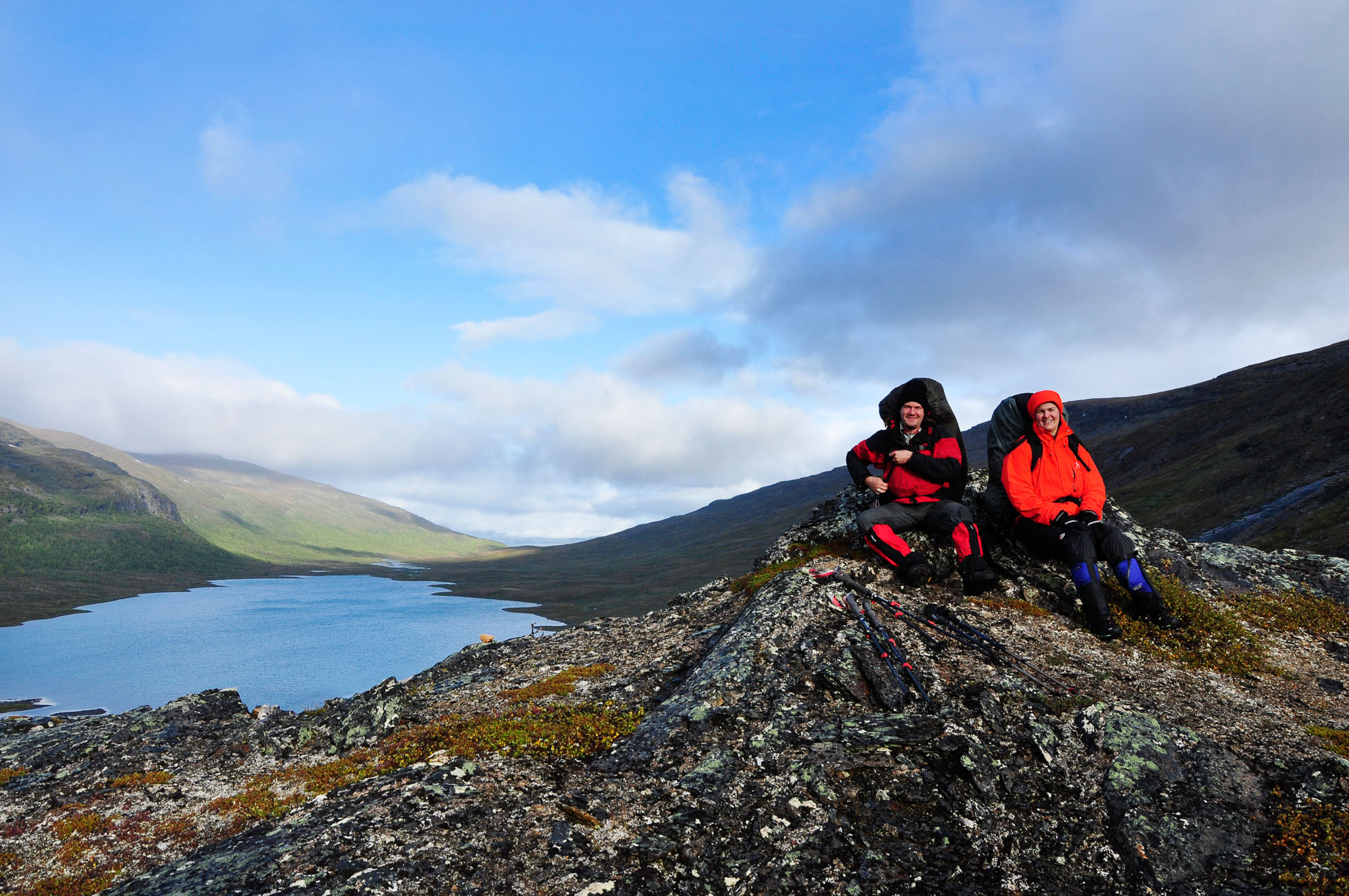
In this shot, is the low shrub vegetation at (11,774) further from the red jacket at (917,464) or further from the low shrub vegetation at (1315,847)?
the low shrub vegetation at (1315,847)

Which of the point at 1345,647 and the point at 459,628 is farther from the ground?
the point at 1345,647

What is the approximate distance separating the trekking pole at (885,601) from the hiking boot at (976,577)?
1.83 metres

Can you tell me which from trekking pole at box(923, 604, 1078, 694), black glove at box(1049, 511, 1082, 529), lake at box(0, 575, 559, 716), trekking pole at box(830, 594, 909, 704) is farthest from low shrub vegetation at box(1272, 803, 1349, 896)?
lake at box(0, 575, 559, 716)

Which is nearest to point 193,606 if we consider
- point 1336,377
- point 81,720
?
point 81,720

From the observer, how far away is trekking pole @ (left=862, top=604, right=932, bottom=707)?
8203 mm

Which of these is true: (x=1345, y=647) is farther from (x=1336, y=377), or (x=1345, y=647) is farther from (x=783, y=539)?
(x=1336, y=377)

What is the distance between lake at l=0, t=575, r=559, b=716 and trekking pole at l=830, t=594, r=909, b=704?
6512 centimetres

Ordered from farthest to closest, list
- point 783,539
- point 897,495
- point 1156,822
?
point 783,539, point 897,495, point 1156,822

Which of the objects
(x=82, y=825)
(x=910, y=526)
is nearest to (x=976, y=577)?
(x=910, y=526)

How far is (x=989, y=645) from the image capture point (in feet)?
31.0

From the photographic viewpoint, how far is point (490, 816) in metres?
6.18

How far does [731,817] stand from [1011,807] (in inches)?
116

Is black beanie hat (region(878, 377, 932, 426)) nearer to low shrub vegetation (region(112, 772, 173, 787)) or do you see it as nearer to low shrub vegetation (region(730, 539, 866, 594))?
low shrub vegetation (region(730, 539, 866, 594))

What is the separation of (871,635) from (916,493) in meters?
4.10
